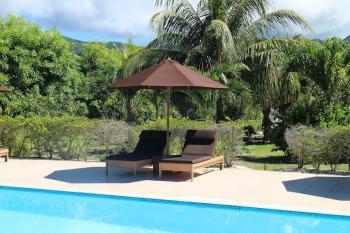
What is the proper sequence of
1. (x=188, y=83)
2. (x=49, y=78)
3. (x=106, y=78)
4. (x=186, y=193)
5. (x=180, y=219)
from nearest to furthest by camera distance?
(x=180, y=219) → (x=186, y=193) → (x=188, y=83) → (x=49, y=78) → (x=106, y=78)

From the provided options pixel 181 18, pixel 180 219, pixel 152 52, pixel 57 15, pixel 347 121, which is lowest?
pixel 180 219

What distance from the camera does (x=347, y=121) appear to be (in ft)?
45.2

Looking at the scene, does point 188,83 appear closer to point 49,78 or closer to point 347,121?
point 347,121

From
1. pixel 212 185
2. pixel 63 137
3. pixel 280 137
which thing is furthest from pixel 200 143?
pixel 63 137

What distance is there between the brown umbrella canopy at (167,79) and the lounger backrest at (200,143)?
1.19 m

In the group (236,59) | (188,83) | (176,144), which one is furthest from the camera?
(236,59)

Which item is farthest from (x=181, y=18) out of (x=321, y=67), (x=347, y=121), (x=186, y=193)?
(x=186, y=193)

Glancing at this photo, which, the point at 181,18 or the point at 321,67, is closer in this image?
the point at 321,67

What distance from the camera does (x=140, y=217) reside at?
26.1ft

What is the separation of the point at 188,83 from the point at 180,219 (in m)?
3.52

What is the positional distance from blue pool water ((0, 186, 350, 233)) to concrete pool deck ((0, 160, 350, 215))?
0.63 ft

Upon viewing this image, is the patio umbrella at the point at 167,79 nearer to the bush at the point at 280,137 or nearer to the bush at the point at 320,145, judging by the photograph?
the bush at the point at 320,145

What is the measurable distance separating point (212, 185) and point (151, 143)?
2.55 metres

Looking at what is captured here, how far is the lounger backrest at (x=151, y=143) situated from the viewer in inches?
465
